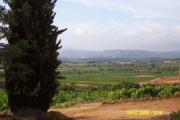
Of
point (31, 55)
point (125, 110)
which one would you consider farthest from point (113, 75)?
point (31, 55)

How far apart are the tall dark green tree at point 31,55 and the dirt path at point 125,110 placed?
113 inches

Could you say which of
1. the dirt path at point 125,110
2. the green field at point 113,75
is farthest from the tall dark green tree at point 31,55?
the green field at point 113,75

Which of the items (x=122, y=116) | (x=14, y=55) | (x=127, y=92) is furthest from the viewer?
(x=127, y=92)

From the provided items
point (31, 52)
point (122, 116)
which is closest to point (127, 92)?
point (122, 116)

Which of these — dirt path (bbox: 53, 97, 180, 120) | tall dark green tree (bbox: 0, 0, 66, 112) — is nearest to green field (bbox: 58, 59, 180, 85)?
dirt path (bbox: 53, 97, 180, 120)

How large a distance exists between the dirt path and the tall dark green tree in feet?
9.43

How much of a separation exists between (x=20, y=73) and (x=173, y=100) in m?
11.7

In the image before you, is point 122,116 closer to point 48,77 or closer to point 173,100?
point 48,77

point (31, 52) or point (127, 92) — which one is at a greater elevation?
point (31, 52)

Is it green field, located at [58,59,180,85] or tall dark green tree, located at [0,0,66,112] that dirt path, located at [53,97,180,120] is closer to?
tall dark green tree, located at [0,0,66,112]

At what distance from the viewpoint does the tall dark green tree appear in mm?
19922

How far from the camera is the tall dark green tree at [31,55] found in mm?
19922

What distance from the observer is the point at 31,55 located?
20391 millimetres

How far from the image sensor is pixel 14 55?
19.2 metres
